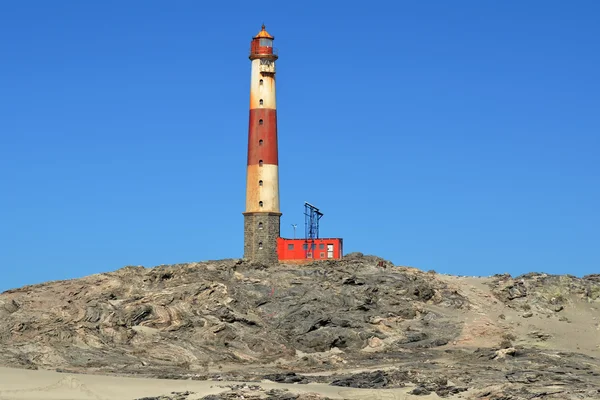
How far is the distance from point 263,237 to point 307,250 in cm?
315

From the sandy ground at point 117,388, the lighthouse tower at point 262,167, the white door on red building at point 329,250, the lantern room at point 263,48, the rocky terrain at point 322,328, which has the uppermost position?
the lantern room at point 263,48

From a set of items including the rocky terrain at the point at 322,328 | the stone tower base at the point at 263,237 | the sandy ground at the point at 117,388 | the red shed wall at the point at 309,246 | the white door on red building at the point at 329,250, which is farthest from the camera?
the white door on red building at the point at 329,250

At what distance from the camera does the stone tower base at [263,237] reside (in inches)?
2968

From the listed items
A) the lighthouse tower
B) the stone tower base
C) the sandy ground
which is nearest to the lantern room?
the lighthouse tower

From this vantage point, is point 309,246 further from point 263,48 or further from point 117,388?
point 117,388

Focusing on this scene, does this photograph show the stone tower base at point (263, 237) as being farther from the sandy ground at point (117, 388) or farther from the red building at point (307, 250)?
the sandy ground at point (117, 388)

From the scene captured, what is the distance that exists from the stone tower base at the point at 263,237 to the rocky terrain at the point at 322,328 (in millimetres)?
1483

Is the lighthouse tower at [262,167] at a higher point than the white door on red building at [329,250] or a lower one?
higher

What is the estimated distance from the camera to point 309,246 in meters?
76.7

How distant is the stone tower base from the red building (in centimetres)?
63

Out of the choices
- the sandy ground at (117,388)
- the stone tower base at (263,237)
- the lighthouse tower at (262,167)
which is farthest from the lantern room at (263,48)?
the sandy ground at (117,388)

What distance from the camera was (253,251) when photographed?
7556 cm

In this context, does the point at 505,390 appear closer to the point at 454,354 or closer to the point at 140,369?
the point at 454,354

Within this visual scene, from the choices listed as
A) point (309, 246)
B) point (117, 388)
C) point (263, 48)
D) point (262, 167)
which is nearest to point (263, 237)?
point (309, 246)
